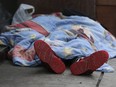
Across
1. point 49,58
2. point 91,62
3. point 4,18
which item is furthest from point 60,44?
point 4,18

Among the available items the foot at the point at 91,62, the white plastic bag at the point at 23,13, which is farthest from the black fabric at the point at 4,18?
the foot at the point at 91,62

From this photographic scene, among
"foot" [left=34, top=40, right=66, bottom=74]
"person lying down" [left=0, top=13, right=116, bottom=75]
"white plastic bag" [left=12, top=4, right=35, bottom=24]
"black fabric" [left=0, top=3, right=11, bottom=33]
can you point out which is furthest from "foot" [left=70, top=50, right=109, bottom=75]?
"white plastic bag" [left=12, top=4, right=35, bottom=24]

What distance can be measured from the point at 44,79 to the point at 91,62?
1.09 feet

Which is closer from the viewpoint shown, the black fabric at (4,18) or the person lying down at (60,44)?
the person lying down at (60,44)

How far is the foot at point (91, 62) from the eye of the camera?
7.20 ft

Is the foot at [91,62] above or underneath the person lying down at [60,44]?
above

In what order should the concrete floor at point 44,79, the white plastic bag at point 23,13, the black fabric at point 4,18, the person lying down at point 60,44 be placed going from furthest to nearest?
the white plastic bag at point 23,13 < the black fabric at point 4,18 < the person lying down at point 60,44 < the concrete floor at point 44,79

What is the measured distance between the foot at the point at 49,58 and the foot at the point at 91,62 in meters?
0.12

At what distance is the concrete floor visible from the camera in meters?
2.12

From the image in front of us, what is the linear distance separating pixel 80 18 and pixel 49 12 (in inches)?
22.7

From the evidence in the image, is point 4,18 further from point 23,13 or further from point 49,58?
point 49,58

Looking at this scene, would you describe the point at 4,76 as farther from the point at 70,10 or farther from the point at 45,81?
the point at 70,10

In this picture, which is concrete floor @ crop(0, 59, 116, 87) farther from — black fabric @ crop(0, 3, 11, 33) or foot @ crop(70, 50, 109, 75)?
black fabric @ crop(0, 3, 11, 33)

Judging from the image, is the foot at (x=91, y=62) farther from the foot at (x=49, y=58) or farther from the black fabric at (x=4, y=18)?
the black fabric at (x=4, y=18)
